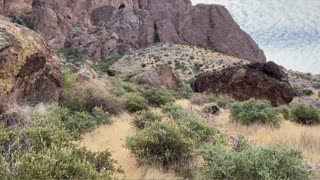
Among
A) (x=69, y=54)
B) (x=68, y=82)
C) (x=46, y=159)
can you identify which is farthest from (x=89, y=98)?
(x=69, y=54)

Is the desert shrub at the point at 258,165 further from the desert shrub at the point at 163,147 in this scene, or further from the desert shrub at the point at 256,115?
the desert shrub at the point at 256,115

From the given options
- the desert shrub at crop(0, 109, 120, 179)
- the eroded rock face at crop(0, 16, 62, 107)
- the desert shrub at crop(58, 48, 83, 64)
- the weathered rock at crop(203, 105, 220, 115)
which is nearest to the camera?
the desert shrub at crop(0, 109, 120, 179)

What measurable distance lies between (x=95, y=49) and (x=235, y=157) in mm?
72904

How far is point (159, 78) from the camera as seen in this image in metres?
31.7

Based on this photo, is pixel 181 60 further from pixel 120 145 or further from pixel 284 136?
pixel 120 145

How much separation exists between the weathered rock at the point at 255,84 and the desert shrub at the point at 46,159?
19.7 meters

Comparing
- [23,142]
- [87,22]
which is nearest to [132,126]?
[23,142]

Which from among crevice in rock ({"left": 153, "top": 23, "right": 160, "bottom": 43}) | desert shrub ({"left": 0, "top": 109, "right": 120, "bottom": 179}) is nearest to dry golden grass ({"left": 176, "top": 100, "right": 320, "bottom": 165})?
desert shrub ({"left": 0, "top": 109, "right": 120, "bottom": 179})

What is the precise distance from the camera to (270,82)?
25.0 metres

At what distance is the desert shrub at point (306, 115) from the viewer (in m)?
15.0

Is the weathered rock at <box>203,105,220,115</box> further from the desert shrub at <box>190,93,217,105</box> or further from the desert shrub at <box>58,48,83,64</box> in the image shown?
the desert shrub at <box>58,48,83,64</box>

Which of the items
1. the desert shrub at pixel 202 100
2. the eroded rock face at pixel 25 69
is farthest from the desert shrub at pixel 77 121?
the desert shrub at pixel 202 100

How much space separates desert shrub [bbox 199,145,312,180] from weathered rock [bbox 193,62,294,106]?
1880 cm

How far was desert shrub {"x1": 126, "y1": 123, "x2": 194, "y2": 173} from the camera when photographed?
6.91 metres
